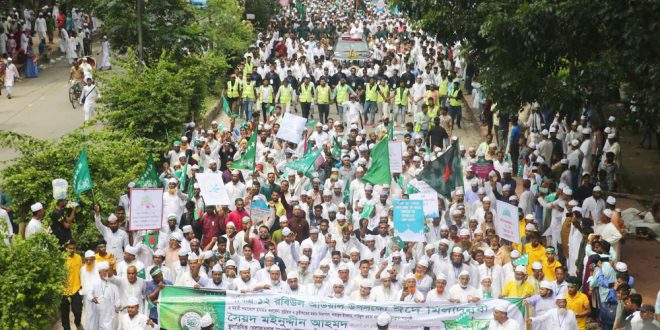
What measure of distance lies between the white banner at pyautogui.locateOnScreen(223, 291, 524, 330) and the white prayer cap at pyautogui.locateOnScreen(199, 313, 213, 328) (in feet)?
0.77

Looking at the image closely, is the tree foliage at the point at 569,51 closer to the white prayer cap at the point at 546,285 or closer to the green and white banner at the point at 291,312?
the white prayer cap at the point at 546,285

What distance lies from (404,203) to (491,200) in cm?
287

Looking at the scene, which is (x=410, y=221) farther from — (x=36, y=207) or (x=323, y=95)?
(x=323, y=95)

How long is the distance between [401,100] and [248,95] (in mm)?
3515

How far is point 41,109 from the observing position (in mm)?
27078

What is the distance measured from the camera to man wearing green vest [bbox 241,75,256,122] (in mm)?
25062

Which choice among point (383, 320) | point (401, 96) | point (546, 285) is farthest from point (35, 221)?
point (401, 96)

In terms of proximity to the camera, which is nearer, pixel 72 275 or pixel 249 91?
pixel 72 275

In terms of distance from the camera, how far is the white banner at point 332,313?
12.0 m

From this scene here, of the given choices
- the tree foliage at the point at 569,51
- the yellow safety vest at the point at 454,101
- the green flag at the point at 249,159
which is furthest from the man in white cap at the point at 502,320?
the yellow safety vest at the point at 454,101

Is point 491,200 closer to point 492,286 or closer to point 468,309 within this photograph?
point 492,286

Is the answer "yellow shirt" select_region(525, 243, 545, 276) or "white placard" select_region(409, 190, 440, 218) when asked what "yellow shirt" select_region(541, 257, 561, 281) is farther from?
"white placard" select_region(409, 190, 440, 218)

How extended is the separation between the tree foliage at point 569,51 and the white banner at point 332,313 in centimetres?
416

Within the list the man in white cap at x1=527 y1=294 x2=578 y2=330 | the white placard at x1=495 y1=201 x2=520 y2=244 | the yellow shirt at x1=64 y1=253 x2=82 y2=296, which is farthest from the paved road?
the man in white cap at x1=527 y1=294 x2=578 y2=330
